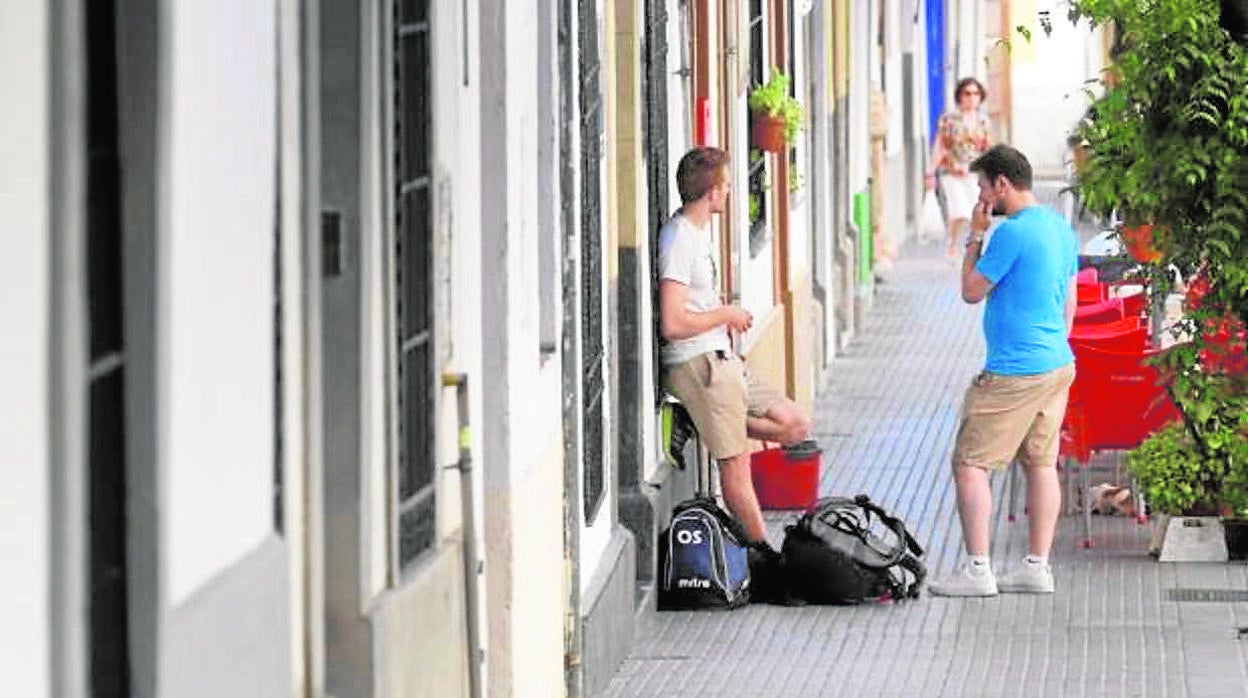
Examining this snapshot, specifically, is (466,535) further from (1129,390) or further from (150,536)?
(1129,390)

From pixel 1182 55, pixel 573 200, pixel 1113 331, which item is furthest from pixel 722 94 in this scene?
pixel 573 200

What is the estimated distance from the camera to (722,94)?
1745 centimetres

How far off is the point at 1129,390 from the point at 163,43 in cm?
1051

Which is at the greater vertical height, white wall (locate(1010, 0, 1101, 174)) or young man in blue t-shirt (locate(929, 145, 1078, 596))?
white wall (locate(1010, 0, 1101, 174))

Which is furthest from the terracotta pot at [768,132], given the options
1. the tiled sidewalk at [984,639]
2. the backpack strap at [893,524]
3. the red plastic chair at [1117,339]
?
the backpack strap at [893,524]

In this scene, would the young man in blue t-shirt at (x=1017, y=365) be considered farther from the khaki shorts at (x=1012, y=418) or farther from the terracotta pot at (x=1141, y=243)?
the terracotta pot at (x=1141, y=243)

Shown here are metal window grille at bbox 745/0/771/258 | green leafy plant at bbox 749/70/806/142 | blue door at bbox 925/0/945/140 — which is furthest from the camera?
blue door at bbox 925/0/945/140

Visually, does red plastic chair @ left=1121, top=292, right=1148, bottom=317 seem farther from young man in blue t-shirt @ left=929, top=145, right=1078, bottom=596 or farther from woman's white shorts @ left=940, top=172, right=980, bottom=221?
woman's white shorts @ left=940, top=172, right=980, bottom=221

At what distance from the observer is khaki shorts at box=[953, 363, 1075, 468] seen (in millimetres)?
14062

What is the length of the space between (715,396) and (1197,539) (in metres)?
2.26

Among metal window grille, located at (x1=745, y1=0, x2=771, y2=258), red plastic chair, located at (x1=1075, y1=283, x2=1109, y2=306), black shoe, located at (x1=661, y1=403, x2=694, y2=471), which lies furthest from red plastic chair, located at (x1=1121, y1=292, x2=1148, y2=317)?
black shoe, located at (x1=661, y1=403, x2=694, y2=471)

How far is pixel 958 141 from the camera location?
106 ft

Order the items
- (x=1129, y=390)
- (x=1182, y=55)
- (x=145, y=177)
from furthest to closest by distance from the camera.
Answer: (x=1129, y=390), (x=1182, y=55), (x=145, y=177)

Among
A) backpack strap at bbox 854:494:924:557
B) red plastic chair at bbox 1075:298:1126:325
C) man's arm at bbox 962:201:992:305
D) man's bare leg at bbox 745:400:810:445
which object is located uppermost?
man's arm at bbox 962:201:992:305
